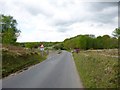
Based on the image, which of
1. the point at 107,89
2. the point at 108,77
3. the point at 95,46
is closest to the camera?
the point at 107,89

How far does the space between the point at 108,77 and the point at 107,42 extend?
324ft

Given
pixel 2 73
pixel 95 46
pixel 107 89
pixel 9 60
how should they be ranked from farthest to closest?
1. pixel 95 46
2. pixel 9 60
3. pixel 2 73
4. pixel 107 89

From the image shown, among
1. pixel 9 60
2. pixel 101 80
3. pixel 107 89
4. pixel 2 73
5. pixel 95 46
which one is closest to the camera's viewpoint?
pixel 107 89

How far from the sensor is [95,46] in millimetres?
118500

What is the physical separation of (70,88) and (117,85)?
9.78ft

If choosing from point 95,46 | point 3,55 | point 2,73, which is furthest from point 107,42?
point 2,73

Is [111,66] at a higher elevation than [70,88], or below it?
higher

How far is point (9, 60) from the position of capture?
2886 cm

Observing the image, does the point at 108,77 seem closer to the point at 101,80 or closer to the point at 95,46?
the point at 101,80

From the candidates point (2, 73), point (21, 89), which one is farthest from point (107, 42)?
point (21, 89)

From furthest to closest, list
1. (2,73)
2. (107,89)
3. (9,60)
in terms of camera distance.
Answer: (9,60) < (2,73) < (107,89)

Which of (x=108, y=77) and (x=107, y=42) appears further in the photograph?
(x=107, y=42)

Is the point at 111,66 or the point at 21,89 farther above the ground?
the point at 111,66

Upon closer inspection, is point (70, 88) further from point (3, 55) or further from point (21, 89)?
point (3, 55)
